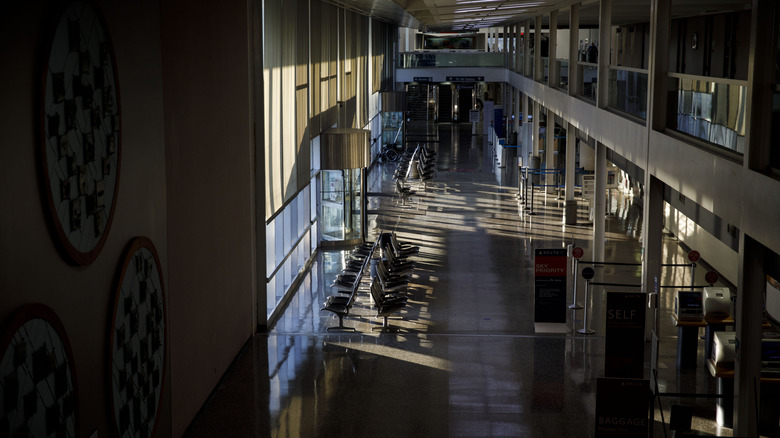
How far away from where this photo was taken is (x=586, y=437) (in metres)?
8.54

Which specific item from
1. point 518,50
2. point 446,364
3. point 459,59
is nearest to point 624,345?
point 446,364

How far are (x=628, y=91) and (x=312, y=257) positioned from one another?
7.36 metres

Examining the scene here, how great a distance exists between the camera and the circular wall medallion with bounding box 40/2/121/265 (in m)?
5.25

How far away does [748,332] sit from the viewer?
311 inches

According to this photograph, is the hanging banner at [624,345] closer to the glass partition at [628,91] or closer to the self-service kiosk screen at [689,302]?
the self-service kiosk screen at [689,302]

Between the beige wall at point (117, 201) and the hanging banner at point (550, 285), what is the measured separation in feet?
19.7

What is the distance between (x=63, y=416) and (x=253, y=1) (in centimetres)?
776

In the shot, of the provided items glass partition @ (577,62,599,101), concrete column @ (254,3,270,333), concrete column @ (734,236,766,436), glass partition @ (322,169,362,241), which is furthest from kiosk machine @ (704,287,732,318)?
glass partition @ (322,169,362,241)

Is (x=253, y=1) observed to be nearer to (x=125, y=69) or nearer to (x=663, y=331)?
(x=125, y=69)

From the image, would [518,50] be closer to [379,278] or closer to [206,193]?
[379,278]

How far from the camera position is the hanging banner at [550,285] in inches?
475

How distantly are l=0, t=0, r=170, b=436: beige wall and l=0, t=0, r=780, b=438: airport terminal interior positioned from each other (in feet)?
0.08

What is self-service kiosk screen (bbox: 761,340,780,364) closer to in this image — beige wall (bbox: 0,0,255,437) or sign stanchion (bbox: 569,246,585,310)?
sign stanchion (bbox: 569,246,585,310)

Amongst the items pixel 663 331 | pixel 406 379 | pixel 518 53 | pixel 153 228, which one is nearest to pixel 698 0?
pixel 663 331
